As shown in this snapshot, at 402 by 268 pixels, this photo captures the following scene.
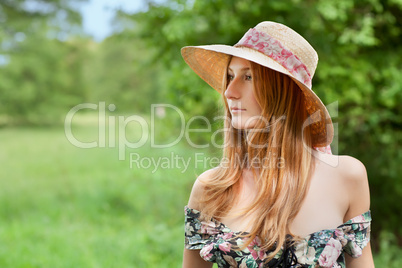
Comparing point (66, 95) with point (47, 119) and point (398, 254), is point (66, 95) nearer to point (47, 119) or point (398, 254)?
point (47, 119)

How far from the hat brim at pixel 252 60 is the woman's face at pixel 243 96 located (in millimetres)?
48

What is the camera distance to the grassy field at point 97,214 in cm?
498

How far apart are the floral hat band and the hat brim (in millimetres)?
15

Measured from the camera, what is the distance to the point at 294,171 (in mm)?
1427

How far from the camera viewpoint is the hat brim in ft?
4.56

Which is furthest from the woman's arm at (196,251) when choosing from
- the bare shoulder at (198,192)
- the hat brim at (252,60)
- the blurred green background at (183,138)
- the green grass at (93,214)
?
the green grass at (93,214)

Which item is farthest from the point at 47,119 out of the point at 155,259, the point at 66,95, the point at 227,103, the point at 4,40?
the point at 227,103

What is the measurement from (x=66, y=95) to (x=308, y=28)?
23877mm

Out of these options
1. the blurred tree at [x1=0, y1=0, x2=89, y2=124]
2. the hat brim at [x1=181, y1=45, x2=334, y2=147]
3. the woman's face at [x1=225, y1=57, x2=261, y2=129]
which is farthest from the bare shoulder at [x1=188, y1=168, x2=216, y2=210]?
the blurred tree at [x1=0, y1=0, x2=89, y2=124]

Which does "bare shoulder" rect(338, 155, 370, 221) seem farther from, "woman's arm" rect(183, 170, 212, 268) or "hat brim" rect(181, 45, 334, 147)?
"woman's arm" rect(183, 170, 212, 268)

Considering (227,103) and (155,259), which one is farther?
(155,259)

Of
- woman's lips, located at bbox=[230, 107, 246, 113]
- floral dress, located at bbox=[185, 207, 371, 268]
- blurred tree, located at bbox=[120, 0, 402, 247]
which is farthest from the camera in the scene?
blurred tree, located at bbox=[120, 0, 402, 247]

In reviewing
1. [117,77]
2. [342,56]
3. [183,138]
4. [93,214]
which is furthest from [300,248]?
[117,77]

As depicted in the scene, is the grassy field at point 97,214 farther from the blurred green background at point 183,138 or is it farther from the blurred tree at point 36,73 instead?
the blurred tree at point 36,73
